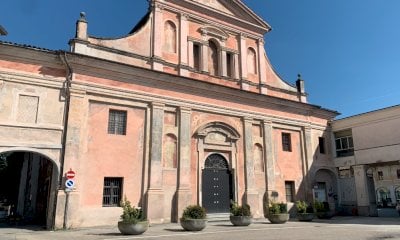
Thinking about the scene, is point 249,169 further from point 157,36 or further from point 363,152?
point 157,36

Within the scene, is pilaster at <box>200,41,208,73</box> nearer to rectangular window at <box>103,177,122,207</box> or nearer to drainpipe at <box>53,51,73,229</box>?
drainpipe at <box>53,51,73,229</box>

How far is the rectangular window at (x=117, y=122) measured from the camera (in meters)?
17.3

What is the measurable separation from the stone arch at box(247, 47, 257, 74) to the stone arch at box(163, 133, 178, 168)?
26.7 feet

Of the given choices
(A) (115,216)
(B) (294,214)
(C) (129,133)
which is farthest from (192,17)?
(B) (294,214)

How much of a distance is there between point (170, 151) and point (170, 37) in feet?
22.8

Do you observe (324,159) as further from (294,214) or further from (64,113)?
(64,113)

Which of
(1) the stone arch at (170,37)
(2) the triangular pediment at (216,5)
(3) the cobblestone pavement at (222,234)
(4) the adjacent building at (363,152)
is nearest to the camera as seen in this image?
(3) the cobblestone pavement at (222,234)

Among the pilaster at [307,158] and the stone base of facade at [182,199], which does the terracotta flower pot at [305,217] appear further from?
the stone base of facade at [182,199]

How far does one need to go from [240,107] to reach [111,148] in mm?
8918

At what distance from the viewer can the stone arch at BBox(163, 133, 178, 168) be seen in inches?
723

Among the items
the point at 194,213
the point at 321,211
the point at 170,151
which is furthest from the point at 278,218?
the point at 170,151

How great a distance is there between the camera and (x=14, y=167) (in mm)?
32625

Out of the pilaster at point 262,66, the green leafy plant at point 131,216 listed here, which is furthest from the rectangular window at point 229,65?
the green leafy plant at point 131,216

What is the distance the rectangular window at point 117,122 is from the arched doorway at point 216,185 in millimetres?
5394
